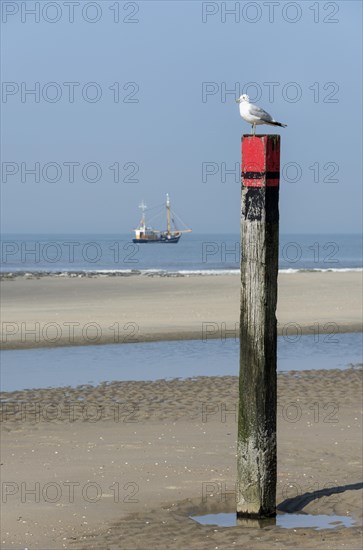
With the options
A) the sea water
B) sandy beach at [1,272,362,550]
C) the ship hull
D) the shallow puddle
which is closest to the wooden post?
the shallow puddle

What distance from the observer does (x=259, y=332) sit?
9.75 meters

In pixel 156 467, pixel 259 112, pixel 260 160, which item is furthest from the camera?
pixel 156 467

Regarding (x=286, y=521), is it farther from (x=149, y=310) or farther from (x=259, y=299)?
(x=149, y=310)

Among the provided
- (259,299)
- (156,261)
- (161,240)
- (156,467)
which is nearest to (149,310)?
(156,467)

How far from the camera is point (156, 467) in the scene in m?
12.4

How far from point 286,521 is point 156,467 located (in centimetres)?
248

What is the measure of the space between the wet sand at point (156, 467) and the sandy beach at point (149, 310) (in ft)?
34.4

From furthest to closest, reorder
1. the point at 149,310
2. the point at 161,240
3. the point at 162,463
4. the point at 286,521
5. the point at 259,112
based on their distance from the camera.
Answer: the point at 161,240 → the point at 149,310 → the point at 162,463 → the point at 286,521 → the point at 259,112

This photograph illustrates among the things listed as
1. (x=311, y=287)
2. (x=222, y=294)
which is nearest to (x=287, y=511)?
(x=222, y=294)

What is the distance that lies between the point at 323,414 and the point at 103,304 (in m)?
24.0

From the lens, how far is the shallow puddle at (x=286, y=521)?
1008 cm

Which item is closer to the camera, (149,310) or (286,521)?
(286,521)

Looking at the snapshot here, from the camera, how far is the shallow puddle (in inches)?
397

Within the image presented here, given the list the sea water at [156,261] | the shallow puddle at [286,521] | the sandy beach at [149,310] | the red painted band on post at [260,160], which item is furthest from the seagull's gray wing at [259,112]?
the sea water at [156,261]
